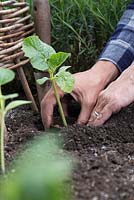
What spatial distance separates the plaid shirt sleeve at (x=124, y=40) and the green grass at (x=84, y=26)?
0.07m

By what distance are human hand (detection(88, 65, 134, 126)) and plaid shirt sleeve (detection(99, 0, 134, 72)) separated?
0.60 feet

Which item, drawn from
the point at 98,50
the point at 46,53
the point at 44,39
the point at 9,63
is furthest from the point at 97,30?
the point at 46,53

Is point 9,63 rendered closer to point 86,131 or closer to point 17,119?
point 17,119

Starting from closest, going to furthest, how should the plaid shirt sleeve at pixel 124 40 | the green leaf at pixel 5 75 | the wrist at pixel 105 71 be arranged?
1. the green leaf at pixel 5 75
2. the wrist at pixel 105 71
3. the plaid shirt sleeve at pixel 124 40

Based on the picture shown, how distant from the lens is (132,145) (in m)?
1.01

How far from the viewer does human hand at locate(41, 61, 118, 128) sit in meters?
1.20

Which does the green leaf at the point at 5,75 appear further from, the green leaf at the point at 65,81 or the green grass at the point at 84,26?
the green grass at the point at 84,26

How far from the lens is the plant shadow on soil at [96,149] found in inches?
25.9

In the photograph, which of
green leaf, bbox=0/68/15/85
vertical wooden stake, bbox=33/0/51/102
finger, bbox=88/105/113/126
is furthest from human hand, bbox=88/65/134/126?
green leaf, bbox=0/68/15/85

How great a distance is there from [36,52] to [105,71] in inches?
11.3

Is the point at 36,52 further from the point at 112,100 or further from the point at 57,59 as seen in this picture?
the point at 112,100

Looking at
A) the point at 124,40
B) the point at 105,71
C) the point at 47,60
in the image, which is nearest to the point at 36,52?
the point at 47,60

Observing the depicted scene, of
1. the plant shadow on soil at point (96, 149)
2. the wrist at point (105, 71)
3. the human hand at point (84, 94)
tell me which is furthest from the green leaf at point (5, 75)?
the wrist at point (105, 71)

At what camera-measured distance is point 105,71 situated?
4.30ft
